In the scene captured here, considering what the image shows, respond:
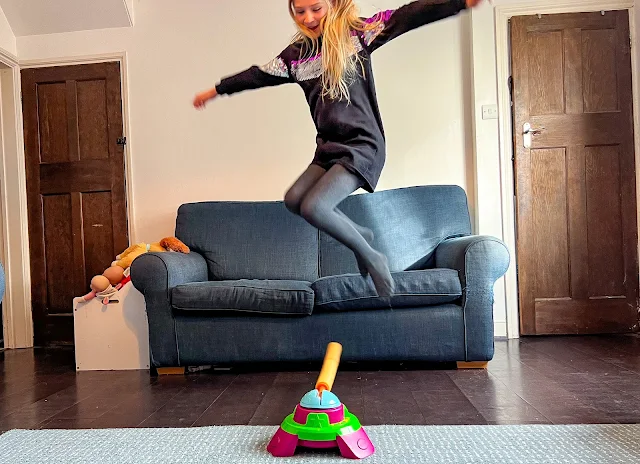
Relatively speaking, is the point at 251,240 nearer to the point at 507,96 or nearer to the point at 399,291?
the point at 399,291

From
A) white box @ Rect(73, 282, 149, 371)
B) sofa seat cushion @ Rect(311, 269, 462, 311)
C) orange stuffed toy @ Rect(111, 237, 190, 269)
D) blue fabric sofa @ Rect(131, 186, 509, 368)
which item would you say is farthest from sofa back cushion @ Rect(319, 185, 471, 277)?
white box @ Rect(73, 282, 149, 371)

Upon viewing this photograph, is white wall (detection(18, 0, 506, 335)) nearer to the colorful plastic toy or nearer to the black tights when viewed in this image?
the black tights

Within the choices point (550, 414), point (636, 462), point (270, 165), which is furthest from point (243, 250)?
point (636, 462)

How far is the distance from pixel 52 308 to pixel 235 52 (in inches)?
89.2

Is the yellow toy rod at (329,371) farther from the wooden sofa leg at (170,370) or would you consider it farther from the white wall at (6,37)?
the white wall at (6,37)

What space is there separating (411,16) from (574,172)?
2469 mm

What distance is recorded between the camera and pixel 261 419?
213 centimetres

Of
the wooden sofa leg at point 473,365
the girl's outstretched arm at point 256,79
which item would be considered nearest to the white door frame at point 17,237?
the girl's outstretched arm at point 256,79

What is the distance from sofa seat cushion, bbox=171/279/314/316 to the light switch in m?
1.74

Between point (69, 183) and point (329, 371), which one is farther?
point (69, 183)

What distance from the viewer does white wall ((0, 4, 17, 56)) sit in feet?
13.2

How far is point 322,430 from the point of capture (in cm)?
169

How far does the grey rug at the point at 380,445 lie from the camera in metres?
1.66

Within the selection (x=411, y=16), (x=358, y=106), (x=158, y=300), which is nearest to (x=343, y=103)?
Answer: (x=358, y=106)
